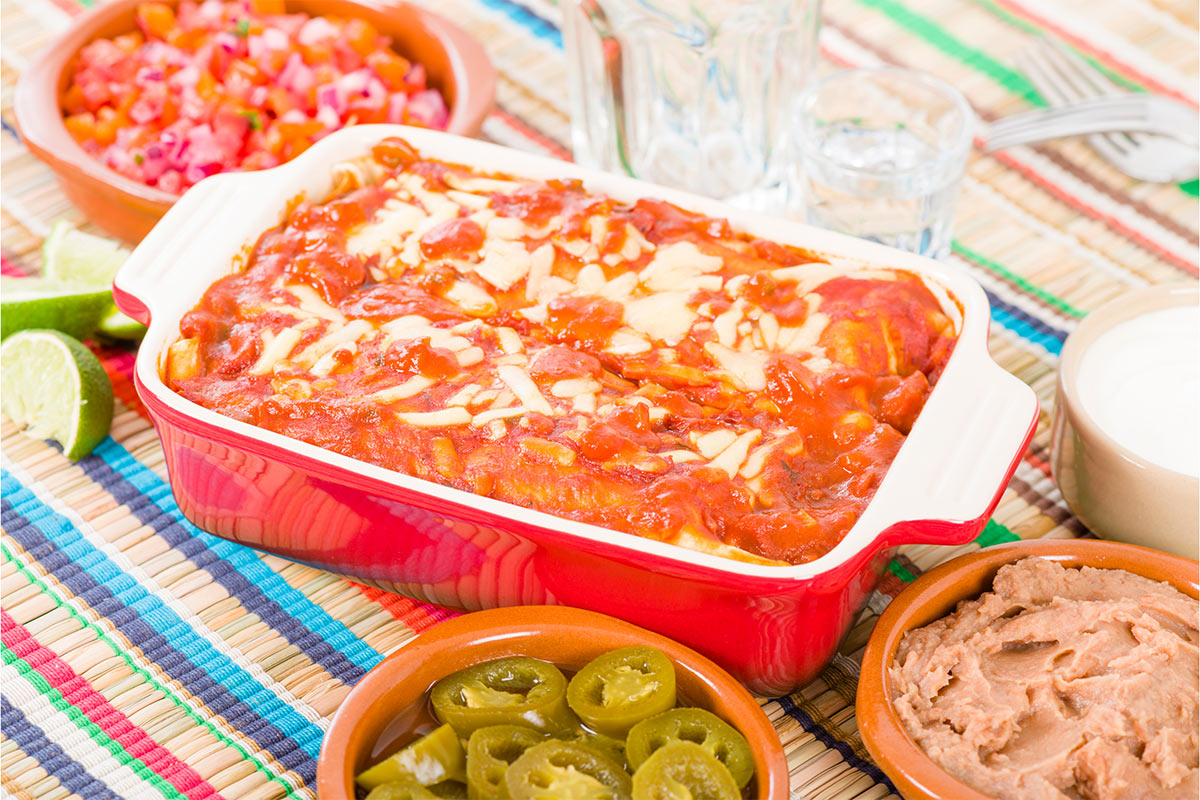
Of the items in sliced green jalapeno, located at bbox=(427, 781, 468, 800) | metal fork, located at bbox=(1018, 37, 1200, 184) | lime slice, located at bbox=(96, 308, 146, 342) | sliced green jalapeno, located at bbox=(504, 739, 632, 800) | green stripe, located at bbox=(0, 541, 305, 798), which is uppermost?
metal fork, located at bbox=(1018, 37, 1200, 184)

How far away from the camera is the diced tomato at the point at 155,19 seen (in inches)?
138

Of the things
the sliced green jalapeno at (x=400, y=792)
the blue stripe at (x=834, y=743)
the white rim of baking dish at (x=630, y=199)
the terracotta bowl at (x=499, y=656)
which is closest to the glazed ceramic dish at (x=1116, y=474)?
the white rim of baking dish at (x=630, y=199)

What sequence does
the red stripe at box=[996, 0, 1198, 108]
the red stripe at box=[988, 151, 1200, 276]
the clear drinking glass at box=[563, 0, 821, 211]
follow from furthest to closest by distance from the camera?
the red stripe at box=[996, 0, 1198, 108], the red stripe at box=[988, 151, 1200, 276], the clear drinking glass at box=[563, 0, 821, 211]

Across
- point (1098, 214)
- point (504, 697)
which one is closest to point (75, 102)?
point (504, 697)

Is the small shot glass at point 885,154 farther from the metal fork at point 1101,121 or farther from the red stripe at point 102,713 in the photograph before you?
the red stripe at point 102,713

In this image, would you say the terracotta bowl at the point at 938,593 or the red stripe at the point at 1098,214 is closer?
the terracotta bowl at the point at 938,593

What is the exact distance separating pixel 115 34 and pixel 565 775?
2.58 metres

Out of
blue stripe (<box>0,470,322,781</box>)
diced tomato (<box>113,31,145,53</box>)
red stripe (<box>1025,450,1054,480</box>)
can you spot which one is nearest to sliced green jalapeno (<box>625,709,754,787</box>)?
blue stripe (<box>0,470,322,781</box>)

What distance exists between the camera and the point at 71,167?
3.01m

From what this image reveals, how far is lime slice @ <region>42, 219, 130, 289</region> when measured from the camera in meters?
2.97

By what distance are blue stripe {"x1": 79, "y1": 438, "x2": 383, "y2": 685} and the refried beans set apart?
0.99 metres

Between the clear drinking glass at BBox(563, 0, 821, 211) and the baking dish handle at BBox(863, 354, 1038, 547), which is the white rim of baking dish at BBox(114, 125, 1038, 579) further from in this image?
the clear drinking glass at BBox(563, 0, 821, 211)

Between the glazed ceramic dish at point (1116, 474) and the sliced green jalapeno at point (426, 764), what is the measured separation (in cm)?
125

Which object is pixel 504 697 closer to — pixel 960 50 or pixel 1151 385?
pixel 1151 385
